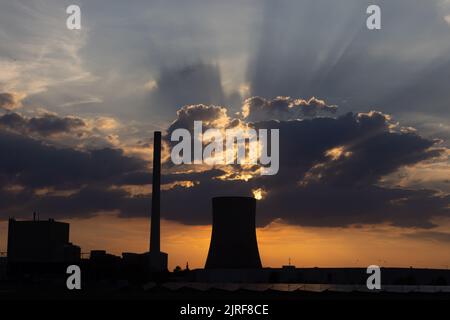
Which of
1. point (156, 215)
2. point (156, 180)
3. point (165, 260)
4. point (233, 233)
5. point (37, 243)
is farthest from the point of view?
point (37, 243)

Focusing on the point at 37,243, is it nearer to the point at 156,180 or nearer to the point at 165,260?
the point at 165,260

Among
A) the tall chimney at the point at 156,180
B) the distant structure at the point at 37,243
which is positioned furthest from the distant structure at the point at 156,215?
the distant structure at the point at 37,243

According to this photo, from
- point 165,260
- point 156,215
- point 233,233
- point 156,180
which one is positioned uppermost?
point 156,180

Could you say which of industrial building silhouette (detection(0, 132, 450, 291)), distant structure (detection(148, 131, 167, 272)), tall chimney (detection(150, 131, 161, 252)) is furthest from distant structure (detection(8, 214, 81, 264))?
tall chimney (detection(150, 131, 161, 252))

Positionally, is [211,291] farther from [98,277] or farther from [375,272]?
[98,277]

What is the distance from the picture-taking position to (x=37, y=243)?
508 ft

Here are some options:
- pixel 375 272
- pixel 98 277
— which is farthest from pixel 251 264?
pixel 98 277

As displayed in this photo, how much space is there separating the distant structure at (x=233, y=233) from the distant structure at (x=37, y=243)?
57300mm

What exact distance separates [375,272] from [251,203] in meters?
Result: 25.0

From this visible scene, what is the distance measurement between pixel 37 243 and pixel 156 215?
36.0 metres

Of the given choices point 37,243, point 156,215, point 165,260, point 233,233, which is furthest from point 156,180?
point 37,243

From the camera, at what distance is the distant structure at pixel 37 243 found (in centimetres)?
15438

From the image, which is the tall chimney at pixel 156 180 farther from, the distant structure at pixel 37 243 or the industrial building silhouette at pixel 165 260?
the distant structure at pixel 37 243

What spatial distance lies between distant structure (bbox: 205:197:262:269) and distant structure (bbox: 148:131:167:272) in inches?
1016
